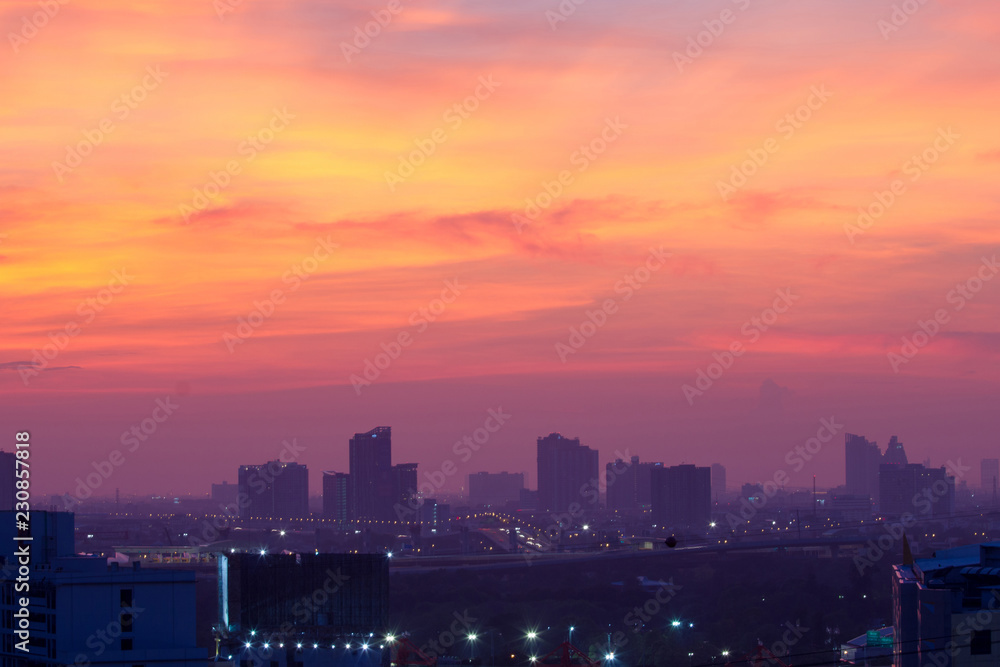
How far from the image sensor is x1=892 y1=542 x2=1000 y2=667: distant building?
1788 inches

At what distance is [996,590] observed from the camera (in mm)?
46188

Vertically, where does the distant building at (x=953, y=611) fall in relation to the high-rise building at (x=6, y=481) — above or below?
below

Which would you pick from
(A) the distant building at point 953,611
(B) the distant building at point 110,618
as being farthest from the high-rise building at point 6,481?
(A) the distant building at point 953,611

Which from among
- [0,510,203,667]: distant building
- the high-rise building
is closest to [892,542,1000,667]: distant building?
[0,510,203,667]: distant building

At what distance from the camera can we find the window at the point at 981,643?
4500cm

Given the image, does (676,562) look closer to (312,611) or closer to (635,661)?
(635,661)

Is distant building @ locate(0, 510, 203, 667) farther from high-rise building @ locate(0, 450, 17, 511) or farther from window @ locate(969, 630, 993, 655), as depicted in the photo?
high-rise building @ locate(0, 450, 17, 511)

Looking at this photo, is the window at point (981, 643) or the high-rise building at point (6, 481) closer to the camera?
the window at point (981, 643)

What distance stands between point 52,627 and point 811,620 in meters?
78.2

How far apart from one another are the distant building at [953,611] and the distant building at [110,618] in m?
25.9

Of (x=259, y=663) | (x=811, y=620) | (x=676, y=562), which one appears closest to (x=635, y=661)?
(x=811, y=620)

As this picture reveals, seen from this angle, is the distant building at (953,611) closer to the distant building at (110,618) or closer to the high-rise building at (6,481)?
the distant building at (110,618)

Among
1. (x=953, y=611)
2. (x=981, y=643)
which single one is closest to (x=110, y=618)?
(x=953, y=611)

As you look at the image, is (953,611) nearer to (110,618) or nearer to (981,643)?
(981,643)
